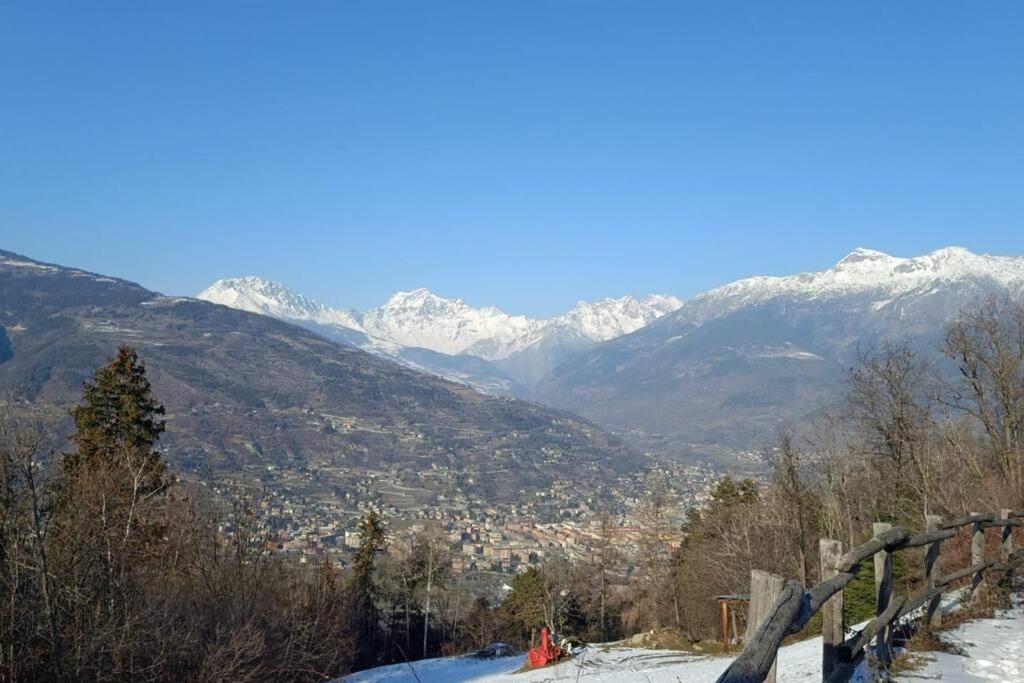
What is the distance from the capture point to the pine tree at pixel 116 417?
24.0 metres

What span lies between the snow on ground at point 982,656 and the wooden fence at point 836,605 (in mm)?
316

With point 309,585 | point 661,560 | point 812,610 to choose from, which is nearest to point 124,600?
point 812,610

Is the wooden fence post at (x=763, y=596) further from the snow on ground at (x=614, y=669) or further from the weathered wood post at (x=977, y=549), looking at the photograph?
the weathered wood post at (x=977, y=549)

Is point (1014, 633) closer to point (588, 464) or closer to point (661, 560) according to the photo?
point (661, 560)

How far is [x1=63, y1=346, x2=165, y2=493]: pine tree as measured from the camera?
2398 cm

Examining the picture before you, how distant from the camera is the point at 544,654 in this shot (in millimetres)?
18562

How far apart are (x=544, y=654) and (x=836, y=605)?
14.9 meters

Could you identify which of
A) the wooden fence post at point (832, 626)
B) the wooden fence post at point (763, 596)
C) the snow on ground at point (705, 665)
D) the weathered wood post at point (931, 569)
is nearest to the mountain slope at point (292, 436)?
the snow on ground at point (705, 665)

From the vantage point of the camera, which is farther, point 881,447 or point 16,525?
point 881,447

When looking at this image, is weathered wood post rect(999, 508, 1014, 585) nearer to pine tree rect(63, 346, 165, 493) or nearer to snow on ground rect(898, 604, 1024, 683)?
snow on ground rect(898, 604, 1024, 683)

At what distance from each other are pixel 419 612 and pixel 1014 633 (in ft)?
131

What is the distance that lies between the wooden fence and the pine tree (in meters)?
21.8

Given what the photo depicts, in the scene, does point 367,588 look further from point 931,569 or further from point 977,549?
point 931,569

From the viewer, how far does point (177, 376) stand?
174 metres
